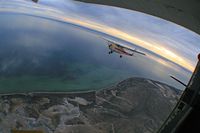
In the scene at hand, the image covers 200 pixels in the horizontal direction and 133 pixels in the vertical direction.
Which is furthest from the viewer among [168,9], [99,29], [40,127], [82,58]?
[82,58]

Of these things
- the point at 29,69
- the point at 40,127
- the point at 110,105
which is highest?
the point at 29,69

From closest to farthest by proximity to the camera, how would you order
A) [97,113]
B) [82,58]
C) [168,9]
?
[168,9], [82,58], [97,113]

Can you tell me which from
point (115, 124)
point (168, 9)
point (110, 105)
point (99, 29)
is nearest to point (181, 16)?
point (168, 9)

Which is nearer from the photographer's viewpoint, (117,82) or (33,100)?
(33,100)

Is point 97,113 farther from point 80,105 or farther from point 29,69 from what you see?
point 29,69

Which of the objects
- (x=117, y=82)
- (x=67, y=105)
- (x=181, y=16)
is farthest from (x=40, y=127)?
(x=181, y=16)

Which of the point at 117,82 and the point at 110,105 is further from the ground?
the point at 117,82

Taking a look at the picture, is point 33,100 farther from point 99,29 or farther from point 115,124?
point 99,29
